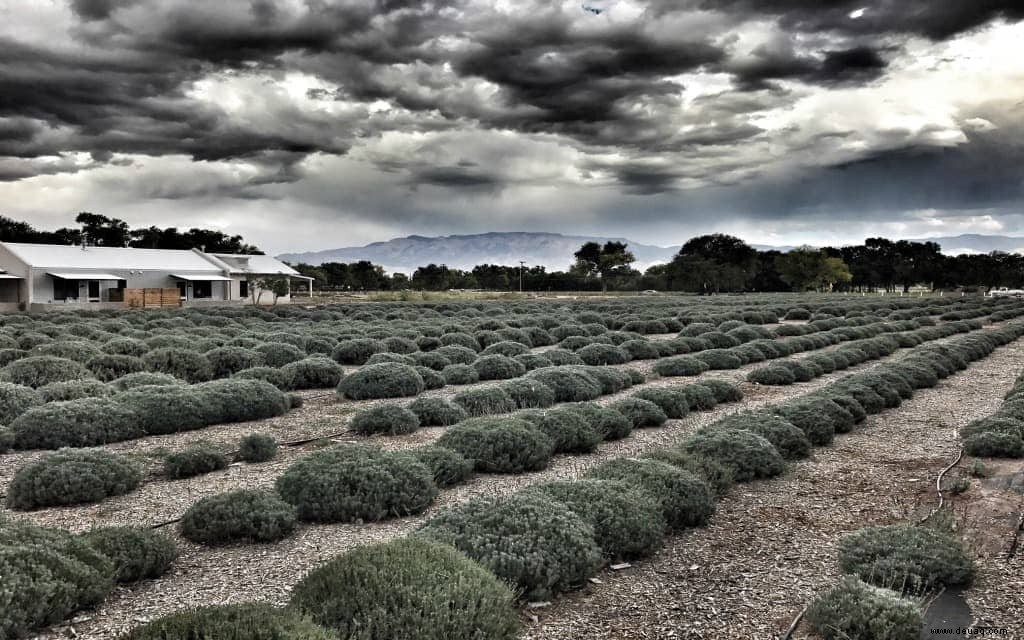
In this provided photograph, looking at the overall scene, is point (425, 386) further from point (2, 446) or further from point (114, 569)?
point (114, 569)

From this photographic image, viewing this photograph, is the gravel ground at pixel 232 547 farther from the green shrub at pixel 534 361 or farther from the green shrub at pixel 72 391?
the green shrub at pixel 534 361

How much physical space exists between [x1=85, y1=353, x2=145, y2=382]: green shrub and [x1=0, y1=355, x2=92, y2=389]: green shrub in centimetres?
94

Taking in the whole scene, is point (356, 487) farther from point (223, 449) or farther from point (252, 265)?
point (252, 265)

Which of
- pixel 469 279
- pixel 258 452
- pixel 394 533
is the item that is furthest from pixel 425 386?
pixel 469 279

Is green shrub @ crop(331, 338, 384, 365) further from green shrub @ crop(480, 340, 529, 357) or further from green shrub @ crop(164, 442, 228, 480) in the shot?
green shrub @ crop(164, 442, 228, 480)

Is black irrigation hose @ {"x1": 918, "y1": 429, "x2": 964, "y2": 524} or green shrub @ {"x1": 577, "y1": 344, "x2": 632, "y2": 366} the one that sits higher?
green shrub @ {"x1": 577, "y1": 344, "x2": 632, "y2": 366}

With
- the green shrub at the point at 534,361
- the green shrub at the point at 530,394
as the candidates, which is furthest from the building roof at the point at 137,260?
the green shrub at the point at 530,394

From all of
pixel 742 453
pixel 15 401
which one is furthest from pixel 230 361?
pixel 742 453

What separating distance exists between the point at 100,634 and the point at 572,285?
381 ft

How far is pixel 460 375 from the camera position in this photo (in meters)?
18.3

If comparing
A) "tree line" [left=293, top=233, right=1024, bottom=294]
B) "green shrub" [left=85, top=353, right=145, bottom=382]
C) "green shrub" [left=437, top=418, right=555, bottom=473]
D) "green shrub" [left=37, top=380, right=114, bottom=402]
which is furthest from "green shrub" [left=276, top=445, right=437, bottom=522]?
"tree line" [left=293, top=233, right=1024, bottom=294]

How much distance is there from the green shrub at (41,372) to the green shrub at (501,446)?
1044 cm

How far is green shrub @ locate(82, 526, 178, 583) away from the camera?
5746 mm

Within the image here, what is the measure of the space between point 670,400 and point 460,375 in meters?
6.30
